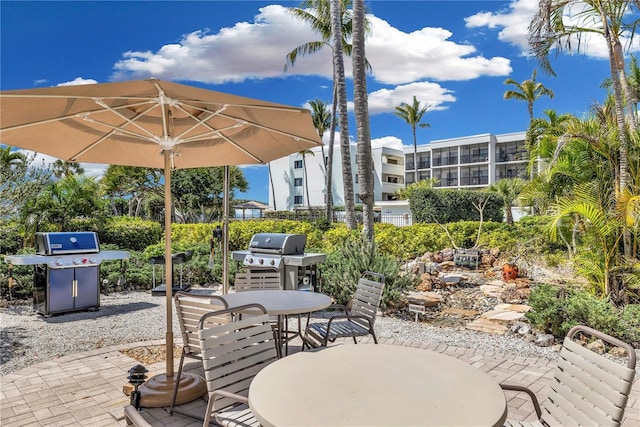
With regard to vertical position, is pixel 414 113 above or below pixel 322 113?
above

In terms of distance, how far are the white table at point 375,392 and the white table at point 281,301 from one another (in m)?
1.00

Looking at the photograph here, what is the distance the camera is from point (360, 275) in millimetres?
6207

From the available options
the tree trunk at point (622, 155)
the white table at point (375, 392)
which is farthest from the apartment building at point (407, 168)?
the white table at point (375, 392)

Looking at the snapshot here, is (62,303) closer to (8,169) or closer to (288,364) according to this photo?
(8,169)

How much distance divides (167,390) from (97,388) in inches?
28.8

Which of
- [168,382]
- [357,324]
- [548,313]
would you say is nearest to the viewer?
[168,382]

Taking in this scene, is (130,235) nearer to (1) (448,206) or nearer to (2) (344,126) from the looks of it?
(2) (344,126)

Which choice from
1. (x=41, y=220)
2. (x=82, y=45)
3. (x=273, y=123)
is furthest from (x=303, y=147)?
(x=82, y=45)

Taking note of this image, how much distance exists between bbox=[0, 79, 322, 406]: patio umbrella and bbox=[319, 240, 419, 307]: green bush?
8.13ft

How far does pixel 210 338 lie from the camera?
2.22m

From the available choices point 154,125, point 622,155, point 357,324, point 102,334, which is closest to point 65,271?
point 102,334

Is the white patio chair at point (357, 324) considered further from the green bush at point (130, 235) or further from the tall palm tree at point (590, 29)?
the green bush at point (130, 235)

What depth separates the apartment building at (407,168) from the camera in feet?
128

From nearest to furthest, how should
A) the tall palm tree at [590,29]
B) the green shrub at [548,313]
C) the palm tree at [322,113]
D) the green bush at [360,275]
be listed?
the green shrub at [548,313], the green bush at [360,275], the tall palm tree at [590,29], the palm tree at [322,113]
